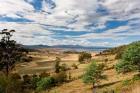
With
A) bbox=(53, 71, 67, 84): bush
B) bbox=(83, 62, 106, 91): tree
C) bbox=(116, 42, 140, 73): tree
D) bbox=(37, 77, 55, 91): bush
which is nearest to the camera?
bbox=(116, 42, 140, 73): tree

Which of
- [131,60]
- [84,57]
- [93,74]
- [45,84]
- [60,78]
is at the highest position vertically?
[131,60]

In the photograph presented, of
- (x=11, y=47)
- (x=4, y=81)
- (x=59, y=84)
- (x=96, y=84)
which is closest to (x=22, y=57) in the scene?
(x=11, y=47)

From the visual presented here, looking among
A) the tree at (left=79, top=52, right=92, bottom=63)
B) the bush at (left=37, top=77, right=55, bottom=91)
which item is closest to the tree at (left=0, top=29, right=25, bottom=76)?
the bush at (left=37, top=77, right=55, bottom=91)

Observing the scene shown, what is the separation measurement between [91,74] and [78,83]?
15.4 metres

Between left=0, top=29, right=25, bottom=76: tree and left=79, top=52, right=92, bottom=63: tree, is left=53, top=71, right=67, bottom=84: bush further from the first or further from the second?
left=79, top=52, right=92, bottom=63: tree

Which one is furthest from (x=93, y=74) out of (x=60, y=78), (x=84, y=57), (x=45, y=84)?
(x=84, y=57)

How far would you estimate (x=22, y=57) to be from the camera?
83125 mm

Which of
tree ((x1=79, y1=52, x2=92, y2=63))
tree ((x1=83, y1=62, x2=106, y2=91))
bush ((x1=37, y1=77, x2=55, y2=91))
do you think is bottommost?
bush ((x1=37, y1=77, x2=55, y2=91))

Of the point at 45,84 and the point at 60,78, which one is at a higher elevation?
the point at 60,78

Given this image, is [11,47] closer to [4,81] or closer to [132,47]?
[132,47]

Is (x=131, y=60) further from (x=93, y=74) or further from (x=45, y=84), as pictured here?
(x=45, y=84)

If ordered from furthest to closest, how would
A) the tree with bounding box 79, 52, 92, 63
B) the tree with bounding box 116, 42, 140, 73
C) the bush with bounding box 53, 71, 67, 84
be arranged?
the tree with bounding box 79, 52, 92, 63 → the bush with bounding box 53, 71, 67, 84 → the tree with bounding box 116, 42, 140, 73

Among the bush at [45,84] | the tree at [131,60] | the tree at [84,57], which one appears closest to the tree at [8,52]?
the bush at [45,84]

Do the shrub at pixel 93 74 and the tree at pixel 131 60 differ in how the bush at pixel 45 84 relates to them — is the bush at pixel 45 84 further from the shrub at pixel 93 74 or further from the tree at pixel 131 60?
the tree at pixel 131 60
